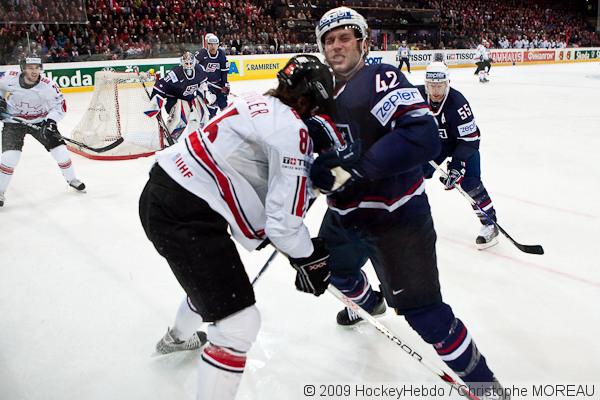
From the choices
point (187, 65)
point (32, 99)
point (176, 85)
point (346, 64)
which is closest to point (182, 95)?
point (176, 85)

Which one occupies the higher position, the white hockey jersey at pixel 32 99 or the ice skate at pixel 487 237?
the white hockey jersey at pixel 32 99

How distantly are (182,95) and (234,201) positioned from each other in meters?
4.63

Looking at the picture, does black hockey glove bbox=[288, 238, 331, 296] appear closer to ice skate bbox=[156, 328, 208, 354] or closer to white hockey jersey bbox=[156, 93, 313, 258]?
white hockey jersey bbox=[156, 93, 313, 258]

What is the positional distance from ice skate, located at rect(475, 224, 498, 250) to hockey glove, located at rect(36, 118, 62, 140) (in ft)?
10.8

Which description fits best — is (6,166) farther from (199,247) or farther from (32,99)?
(199,247)

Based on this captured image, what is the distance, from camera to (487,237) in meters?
3.12

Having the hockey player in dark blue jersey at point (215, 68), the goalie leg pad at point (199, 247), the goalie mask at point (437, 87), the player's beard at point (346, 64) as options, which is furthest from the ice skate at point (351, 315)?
the hockey player in dark blue jersey at point (215, 68)

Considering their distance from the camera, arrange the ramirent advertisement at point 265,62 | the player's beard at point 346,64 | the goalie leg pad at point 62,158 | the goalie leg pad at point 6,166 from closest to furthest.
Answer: the player's beard at point 346,64
the goalie leg pad at point 6,166
the goalie leg pad at point 62,158
the ramirent advertisement at point 265,62

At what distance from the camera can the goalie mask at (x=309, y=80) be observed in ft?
4.37

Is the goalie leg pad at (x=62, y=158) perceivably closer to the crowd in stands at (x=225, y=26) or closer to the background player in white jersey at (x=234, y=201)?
the crowd in stands at (x=225, y=26)

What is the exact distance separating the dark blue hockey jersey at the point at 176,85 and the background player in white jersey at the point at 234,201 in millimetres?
4419

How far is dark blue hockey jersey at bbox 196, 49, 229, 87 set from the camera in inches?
262

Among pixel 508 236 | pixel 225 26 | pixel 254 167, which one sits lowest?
pixel 508 236

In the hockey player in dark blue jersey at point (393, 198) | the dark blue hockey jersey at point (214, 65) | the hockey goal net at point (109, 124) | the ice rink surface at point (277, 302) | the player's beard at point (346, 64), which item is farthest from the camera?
the dark blue hockey jersey at point (214, 65)
